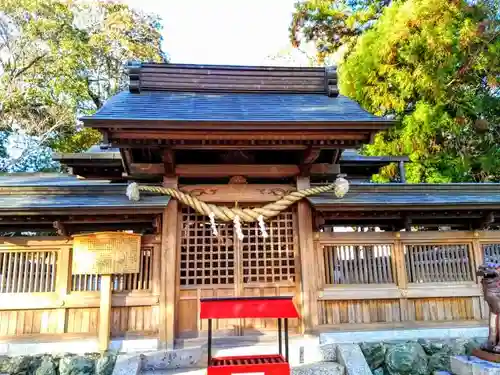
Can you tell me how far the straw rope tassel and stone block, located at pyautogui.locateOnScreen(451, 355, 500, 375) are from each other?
3041mm

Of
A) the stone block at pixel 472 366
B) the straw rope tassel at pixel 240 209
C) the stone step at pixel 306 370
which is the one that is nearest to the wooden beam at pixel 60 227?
the straw rope tassel at pixel 240 209

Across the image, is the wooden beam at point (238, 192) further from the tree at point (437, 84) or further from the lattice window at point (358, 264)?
the tree at point (437, 84)

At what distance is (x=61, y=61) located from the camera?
17297mm

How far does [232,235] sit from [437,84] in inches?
376

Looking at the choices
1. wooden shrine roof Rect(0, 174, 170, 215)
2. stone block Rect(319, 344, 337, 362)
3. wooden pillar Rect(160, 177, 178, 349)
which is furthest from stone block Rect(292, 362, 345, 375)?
wooden shrine roof Rect(0, 174, 170, 215)

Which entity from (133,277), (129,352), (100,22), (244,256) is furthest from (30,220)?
(100,22)

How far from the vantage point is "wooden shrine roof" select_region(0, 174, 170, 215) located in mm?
5379

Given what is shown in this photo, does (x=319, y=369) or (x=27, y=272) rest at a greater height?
(x=27, y=272)

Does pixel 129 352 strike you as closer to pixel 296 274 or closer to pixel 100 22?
pixel 296 274

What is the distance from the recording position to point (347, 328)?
6.07 m

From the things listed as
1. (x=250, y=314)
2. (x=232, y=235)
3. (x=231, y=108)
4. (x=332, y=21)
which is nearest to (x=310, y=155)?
(x=231, y=108)

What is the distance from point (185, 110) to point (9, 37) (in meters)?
16.8

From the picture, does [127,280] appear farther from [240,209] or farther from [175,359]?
[240,209]

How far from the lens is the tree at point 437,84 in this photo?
1209cm
